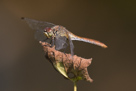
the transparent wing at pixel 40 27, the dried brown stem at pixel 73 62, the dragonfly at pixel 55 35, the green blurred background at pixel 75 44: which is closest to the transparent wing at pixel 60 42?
the dragonfly at pixel 55 35

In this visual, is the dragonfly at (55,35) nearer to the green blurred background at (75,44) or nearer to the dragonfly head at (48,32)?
the dragonfly head at (48,32)

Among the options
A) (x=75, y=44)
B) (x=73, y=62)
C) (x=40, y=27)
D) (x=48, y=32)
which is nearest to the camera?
(x=73, y=62)

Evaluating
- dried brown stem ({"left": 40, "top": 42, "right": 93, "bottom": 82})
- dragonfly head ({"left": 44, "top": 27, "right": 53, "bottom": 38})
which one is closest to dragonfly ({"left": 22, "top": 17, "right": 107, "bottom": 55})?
dragonfly head ({"left": 44, "top": 27, "right": 53, "bottom": 38})

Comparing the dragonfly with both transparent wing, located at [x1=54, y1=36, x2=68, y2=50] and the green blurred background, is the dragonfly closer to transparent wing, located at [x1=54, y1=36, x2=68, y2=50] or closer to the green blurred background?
transparent wing, located at [x1=54, y1=36, x2=68, y2=50]

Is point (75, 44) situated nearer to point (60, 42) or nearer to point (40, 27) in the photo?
point (40, 27)

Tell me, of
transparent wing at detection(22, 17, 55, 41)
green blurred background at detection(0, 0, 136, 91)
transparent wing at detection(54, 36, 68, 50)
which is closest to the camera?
transparent wing at detection(54, 36, 68, 50)

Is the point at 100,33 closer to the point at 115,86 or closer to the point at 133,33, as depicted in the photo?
the point at 133,33

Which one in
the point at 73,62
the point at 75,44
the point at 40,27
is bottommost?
the point at 75,44

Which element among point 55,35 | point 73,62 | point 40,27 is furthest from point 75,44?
point 73,62

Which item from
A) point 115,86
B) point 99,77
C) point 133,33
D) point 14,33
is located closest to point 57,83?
point 99,77
